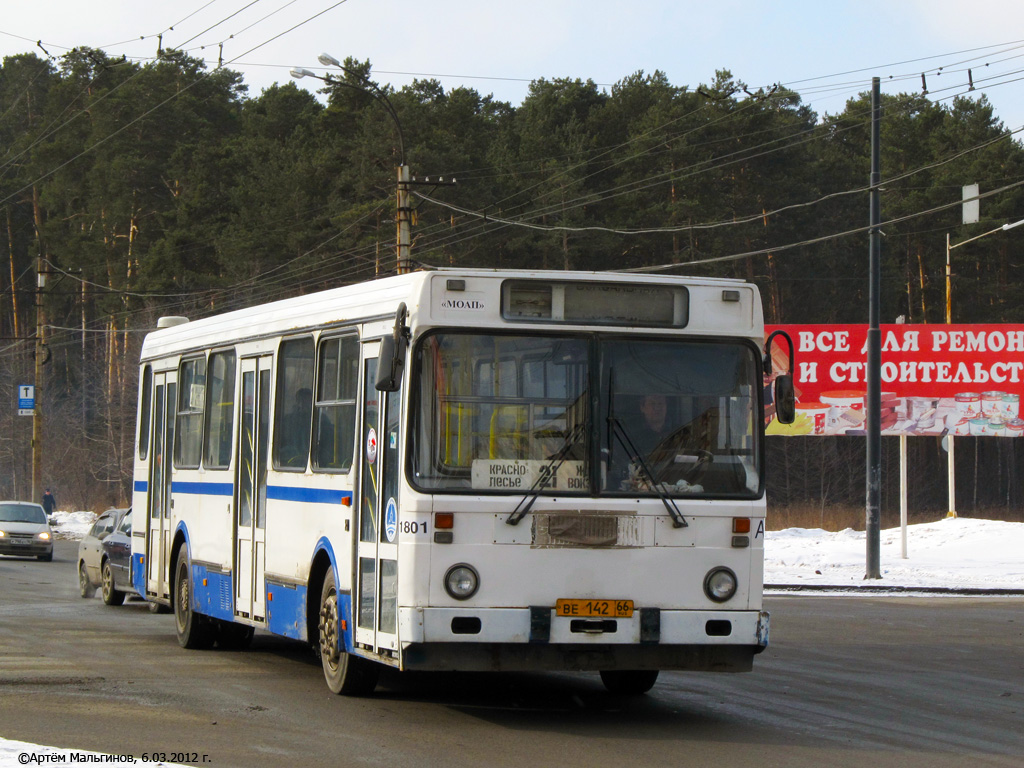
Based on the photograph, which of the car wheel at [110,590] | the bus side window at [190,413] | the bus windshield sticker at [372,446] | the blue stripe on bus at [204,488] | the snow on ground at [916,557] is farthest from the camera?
the snow on ground at [916,557]

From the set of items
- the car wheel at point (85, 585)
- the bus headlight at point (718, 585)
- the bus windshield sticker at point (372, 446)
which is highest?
the bus windshield sticker at point (372, 446)

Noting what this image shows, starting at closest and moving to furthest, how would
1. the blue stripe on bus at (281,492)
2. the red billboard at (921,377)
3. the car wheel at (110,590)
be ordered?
the blue stripe on bus at (281,492) → the car wheel at (110,590) → the red billboard at (921,377)

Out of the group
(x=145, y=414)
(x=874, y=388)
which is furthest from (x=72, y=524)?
(x=145, y=414)

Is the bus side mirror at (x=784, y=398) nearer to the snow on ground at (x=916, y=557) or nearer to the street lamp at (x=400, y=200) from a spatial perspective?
the snow on ground at (x=916, y=557)

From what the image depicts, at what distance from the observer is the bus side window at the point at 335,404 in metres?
10.6

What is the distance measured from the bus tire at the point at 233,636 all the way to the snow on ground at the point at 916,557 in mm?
11700

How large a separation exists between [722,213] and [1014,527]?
92.1 feet

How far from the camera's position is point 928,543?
3175 cm

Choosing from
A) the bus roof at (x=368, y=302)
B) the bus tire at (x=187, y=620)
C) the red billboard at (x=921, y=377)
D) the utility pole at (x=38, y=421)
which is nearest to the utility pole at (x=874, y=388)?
the red billboard at (x=921, y=377)

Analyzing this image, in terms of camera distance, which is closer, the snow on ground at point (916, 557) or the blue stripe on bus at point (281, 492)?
the blue stripe on bus at point (281, 492)

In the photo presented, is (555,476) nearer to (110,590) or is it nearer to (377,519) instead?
(377,519)

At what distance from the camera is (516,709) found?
10414mm

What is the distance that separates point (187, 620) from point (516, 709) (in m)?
4.91

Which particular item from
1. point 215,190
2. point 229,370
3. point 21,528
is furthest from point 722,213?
point 229,370
